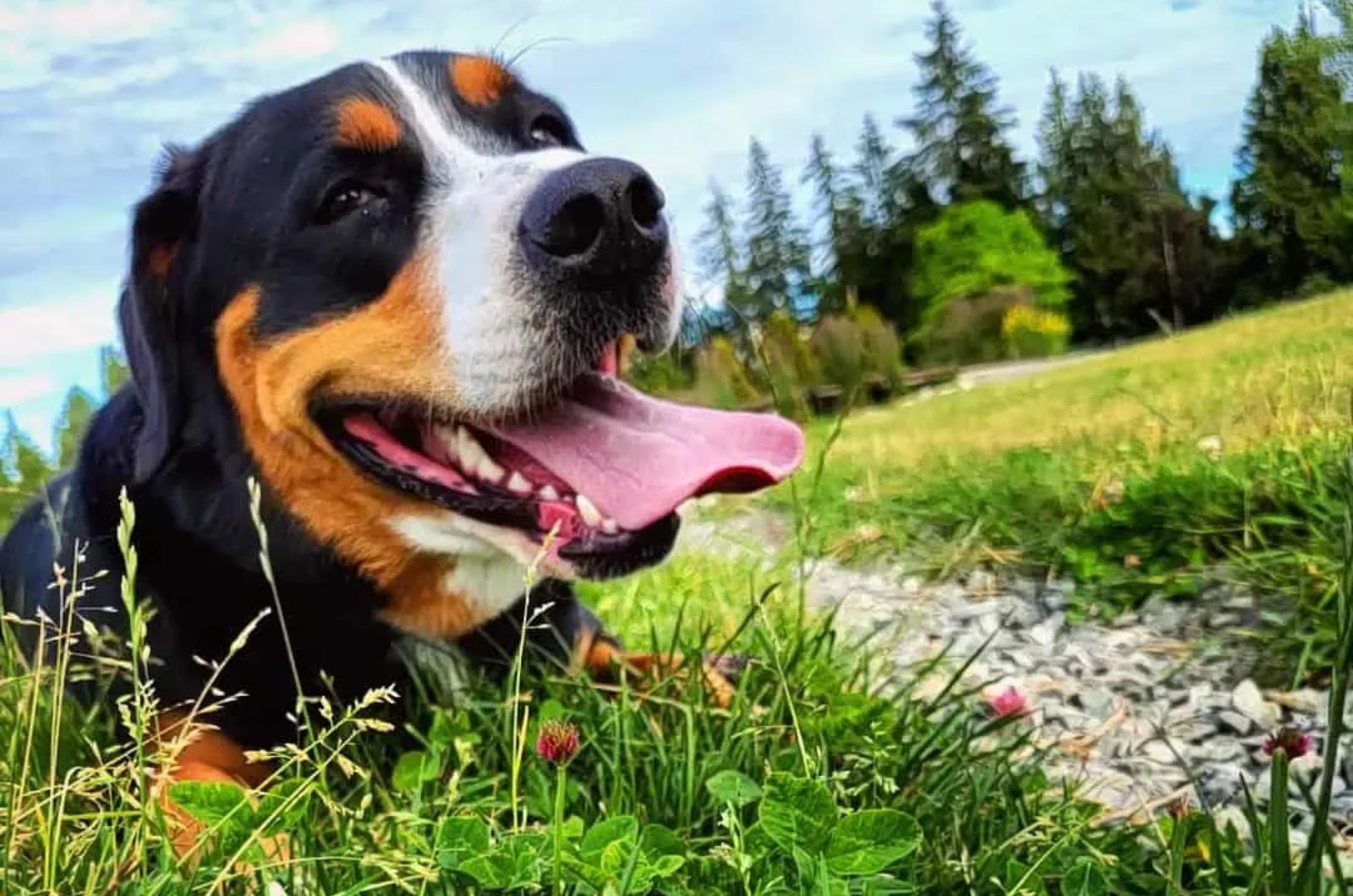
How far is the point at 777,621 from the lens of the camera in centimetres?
301

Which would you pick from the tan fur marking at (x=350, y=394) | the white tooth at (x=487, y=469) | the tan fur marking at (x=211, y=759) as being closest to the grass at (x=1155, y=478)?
the white tooth at (x=487, y=469)

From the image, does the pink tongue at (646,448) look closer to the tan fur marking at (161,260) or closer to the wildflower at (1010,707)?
the wildflower at (1010,707)

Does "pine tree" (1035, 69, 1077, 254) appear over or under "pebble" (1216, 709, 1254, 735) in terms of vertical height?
over

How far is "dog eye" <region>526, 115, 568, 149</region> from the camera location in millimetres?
2840

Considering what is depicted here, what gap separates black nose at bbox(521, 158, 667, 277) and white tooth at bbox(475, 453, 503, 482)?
0.41 meters

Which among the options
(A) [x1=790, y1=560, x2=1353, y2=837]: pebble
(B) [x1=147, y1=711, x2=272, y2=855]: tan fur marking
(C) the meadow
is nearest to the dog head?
(C) the meadow

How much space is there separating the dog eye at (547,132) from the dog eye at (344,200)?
451mm

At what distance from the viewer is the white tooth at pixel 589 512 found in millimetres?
2279

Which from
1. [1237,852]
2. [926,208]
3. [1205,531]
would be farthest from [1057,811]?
[1205,531]

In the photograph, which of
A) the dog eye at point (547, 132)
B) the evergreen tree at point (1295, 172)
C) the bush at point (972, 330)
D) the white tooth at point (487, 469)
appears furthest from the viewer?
the bush at point (972, 330)

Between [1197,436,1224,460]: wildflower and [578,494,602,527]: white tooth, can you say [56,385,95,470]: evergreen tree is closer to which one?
[578,494,602,527]: white tooth

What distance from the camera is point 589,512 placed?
90.0 inches

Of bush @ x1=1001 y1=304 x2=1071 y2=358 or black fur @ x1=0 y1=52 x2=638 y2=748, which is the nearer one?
black fur @ x1=0 y1=52 x2=638 y2=748

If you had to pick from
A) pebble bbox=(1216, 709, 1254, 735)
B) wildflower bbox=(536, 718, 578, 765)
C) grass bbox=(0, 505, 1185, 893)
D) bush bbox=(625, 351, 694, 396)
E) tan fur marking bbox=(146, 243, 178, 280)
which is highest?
tan fur marking bbox=(146, 243, 178, 280)
